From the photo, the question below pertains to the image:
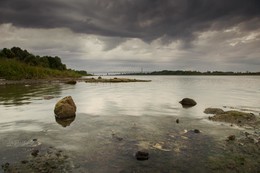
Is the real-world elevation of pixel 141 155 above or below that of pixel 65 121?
above

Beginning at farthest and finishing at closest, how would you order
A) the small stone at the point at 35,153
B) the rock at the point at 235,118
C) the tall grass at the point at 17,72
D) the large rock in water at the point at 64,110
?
1. the tall grass at the point at 17,72
2. the large rock in water at the point at 64,110
3. the rock at the point at 235,118
4. the small stone at the point at 35,153

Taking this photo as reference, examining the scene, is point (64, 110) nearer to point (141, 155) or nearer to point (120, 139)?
point (120, 139)

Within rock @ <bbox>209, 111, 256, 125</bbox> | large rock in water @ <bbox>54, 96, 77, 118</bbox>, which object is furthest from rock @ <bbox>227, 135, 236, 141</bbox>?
large rock in water @ <bbox>54, 96, 77, 118</bbox>

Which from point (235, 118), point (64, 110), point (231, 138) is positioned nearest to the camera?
point (231, 138)

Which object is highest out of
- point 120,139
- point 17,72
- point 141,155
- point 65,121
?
point 17,72

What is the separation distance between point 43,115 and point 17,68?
103 m

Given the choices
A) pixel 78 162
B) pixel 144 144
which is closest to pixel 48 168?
pixel 78 162

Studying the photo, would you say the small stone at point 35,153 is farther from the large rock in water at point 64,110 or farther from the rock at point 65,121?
the large rock in water at point 64,110

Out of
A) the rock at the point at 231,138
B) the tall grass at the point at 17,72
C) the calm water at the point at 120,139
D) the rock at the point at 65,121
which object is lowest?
the rock at the point at 65,121

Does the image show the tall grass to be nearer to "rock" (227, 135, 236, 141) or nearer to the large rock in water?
the large rock in water

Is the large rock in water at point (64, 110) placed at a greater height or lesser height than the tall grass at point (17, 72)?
lesser

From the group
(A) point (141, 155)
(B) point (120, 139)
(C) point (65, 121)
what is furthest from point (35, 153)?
(C) point (65, 121)

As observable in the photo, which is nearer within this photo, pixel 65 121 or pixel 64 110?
pixel 65 121

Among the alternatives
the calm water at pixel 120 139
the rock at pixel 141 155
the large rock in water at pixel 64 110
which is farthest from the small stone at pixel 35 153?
the large rock in water at pixel 64 110
